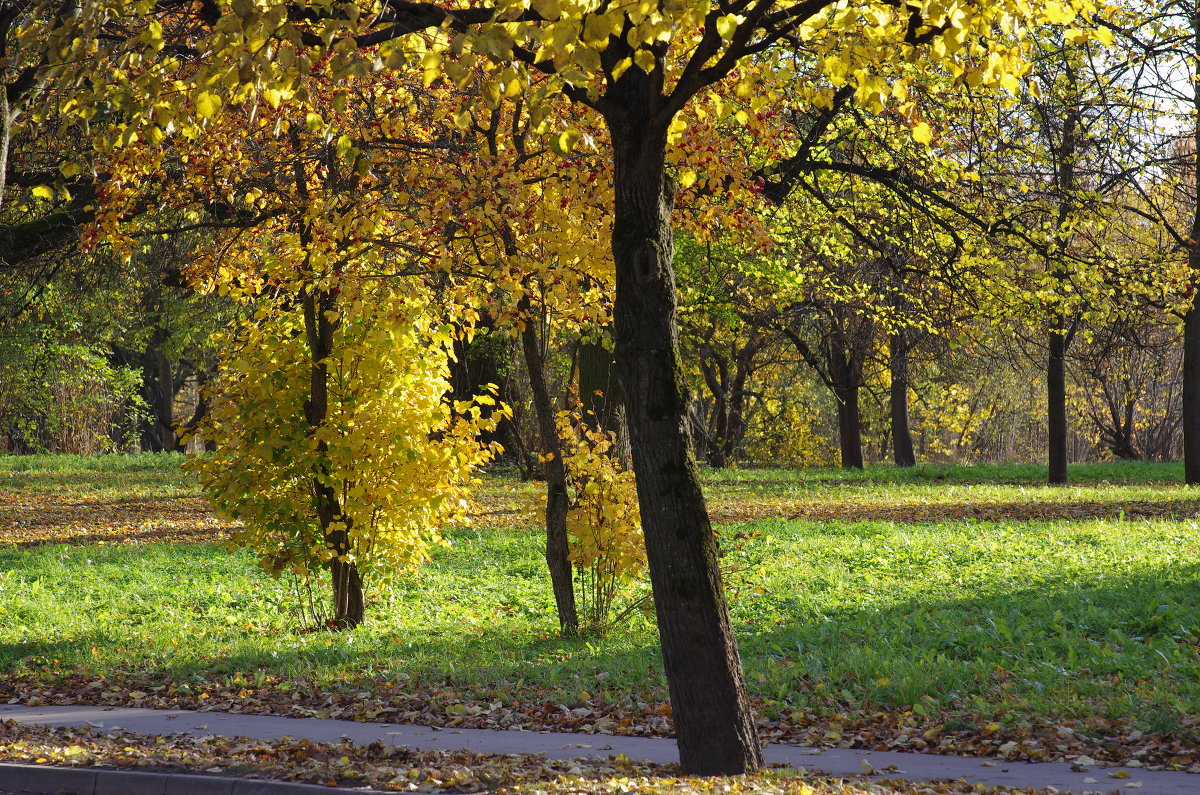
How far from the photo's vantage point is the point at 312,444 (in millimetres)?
8656

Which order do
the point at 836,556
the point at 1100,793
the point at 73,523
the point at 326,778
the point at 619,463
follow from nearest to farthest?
the point at 1100,793 → the point at 326,778 → the point at 619,463 → the point at 836,556 → the point at 73,523

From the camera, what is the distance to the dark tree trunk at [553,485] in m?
8.34

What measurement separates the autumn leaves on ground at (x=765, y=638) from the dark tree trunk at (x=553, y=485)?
0.33 meters

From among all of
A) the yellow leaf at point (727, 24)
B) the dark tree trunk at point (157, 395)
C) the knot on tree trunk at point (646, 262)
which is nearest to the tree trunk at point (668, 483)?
the knot on tree trunk at point (646, 262)

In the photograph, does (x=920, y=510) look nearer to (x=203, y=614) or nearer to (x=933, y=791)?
(x=203, y=614)

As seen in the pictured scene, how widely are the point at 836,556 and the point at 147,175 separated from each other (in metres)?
8.17

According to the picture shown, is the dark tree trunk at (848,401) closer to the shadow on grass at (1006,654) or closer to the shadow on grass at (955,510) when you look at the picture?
the shadow on grass at (955,510)

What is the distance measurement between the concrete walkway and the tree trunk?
61 centimetres

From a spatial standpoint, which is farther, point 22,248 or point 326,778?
point 22,248

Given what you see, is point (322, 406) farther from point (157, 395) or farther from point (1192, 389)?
point (157, 395)

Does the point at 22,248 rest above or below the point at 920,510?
above

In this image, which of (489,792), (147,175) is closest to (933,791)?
(489,792)

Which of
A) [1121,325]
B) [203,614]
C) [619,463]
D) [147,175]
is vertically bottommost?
[203,614]

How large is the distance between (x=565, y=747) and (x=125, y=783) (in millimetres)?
2253
